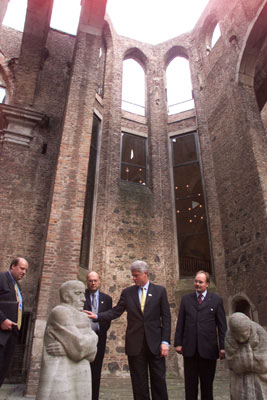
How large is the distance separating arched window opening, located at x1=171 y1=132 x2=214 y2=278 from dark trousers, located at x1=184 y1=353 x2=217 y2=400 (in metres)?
6.59

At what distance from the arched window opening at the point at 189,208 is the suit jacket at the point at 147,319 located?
6743 millimetres

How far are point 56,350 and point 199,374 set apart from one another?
1971mm

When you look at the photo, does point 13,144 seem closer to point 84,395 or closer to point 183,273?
point 183,273

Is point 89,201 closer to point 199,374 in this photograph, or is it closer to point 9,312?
point 9,312

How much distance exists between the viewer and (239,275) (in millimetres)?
8711

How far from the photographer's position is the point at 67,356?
2.47m

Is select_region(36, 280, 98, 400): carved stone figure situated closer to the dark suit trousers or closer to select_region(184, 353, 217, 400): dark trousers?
the dark suit trousers

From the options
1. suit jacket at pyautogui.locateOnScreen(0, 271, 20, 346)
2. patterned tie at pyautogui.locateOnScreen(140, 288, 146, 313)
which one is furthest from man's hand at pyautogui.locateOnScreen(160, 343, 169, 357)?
suit jacket at pyautogui.locateOnScreen(0, 271, 20, 346)

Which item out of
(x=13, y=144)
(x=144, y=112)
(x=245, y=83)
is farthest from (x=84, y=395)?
(x=144, y=112)

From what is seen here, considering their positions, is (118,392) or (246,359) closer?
(246,359)

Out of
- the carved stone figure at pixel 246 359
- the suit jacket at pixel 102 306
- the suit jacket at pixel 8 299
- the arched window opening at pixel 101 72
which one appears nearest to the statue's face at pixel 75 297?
the suit jacket at pixel 102 306

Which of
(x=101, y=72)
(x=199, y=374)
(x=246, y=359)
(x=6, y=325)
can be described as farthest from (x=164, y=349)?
(x=101, y=72)

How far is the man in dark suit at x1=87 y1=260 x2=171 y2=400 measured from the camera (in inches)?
126

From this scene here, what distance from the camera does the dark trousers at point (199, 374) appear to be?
11.1 feet
